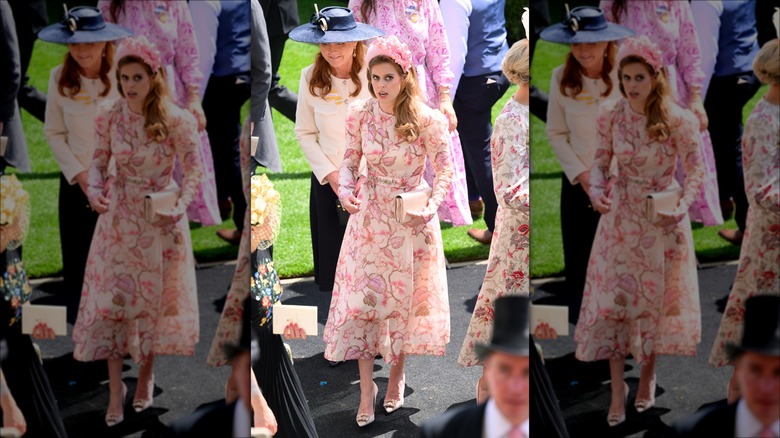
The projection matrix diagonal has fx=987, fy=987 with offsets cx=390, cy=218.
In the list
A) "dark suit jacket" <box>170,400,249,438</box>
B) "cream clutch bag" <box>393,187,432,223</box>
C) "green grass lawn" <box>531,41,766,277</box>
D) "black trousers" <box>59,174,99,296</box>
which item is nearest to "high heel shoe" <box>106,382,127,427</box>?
"dark suit jacket" <box>170,400,249,438</box>

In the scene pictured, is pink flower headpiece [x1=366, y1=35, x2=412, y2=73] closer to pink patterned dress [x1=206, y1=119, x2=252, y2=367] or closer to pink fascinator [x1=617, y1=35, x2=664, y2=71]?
pink patterned dress [x1=206, y1=119, x2=252, y2=367]

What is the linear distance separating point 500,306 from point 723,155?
59cm

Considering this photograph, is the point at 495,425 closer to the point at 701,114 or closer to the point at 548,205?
the point at 548,205

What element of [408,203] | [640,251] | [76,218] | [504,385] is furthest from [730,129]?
[76,218]

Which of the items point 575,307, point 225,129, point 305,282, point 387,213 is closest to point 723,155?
point 575,307

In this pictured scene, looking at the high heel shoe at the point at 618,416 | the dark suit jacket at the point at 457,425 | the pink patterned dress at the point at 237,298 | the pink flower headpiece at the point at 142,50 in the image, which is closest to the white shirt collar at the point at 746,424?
the high heel shoe at the point at 618,416

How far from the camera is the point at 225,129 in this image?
7.19 ft

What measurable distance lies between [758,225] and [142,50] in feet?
4.36

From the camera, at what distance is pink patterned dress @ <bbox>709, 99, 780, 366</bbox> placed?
199 centimetres

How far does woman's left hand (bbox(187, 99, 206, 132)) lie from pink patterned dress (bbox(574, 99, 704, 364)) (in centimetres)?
84

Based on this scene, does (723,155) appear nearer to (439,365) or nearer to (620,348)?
(620,348)

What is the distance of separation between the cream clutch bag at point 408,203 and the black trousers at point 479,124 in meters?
0.35

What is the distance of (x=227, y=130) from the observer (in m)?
2.20

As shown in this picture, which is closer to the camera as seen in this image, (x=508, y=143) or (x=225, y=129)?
(x=225, y=129)
